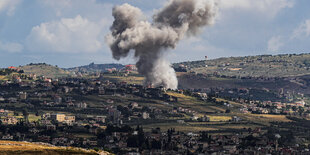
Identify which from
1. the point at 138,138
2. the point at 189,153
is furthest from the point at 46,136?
the point at 189,153

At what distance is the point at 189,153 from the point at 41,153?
3524 inches

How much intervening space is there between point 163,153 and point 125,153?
9.70m

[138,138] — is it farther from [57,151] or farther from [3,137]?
[57,151]

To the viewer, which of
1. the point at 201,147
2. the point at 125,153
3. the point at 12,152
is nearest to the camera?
the point at 12,152

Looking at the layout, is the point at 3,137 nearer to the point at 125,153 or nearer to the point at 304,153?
the point at 125,153

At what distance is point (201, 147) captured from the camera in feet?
634

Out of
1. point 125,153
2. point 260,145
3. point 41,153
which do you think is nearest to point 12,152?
point 41,153

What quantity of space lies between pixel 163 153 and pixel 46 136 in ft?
120

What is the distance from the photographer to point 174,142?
196 meters

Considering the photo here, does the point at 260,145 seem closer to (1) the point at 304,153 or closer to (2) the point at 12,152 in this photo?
(1) the point at 304,153

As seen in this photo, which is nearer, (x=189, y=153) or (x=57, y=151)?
(x=57, y=151)

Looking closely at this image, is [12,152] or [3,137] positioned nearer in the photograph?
[12,152]

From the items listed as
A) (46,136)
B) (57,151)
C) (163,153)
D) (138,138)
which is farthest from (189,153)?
(57,151)

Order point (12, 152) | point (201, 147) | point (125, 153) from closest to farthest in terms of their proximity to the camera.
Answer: point (12, 152) → point (125, 153) → point (201, 147)
